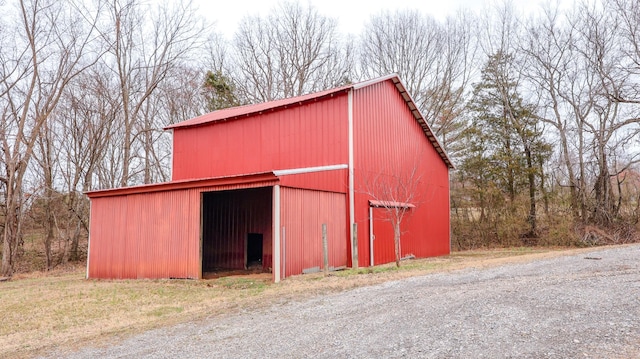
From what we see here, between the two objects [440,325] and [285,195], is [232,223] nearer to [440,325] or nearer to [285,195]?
[285,195]

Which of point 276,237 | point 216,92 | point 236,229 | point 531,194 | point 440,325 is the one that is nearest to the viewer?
point 440,325

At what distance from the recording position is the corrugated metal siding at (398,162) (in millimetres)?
14000

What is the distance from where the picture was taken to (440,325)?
17.8 ft

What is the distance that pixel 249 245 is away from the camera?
16344 mm

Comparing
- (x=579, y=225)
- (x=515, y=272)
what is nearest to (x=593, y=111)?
(x=579, y=225)

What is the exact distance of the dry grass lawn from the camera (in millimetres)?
6812

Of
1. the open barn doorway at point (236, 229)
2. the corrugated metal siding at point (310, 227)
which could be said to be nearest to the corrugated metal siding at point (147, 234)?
the corrugated metal siding at point (310, 227)

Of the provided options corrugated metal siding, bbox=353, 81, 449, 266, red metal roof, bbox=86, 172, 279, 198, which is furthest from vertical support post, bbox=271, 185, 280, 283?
corrugated metal siding, bbox=353, 81, 449, 266

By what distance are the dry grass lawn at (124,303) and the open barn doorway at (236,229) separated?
4373mm

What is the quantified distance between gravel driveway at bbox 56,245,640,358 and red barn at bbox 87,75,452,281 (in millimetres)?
4021

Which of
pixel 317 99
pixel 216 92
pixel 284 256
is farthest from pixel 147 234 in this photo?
pixel 216 92

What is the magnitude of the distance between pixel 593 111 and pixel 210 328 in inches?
928

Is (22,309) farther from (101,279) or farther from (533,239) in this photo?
(533,239)

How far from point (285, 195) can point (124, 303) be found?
4196mm
